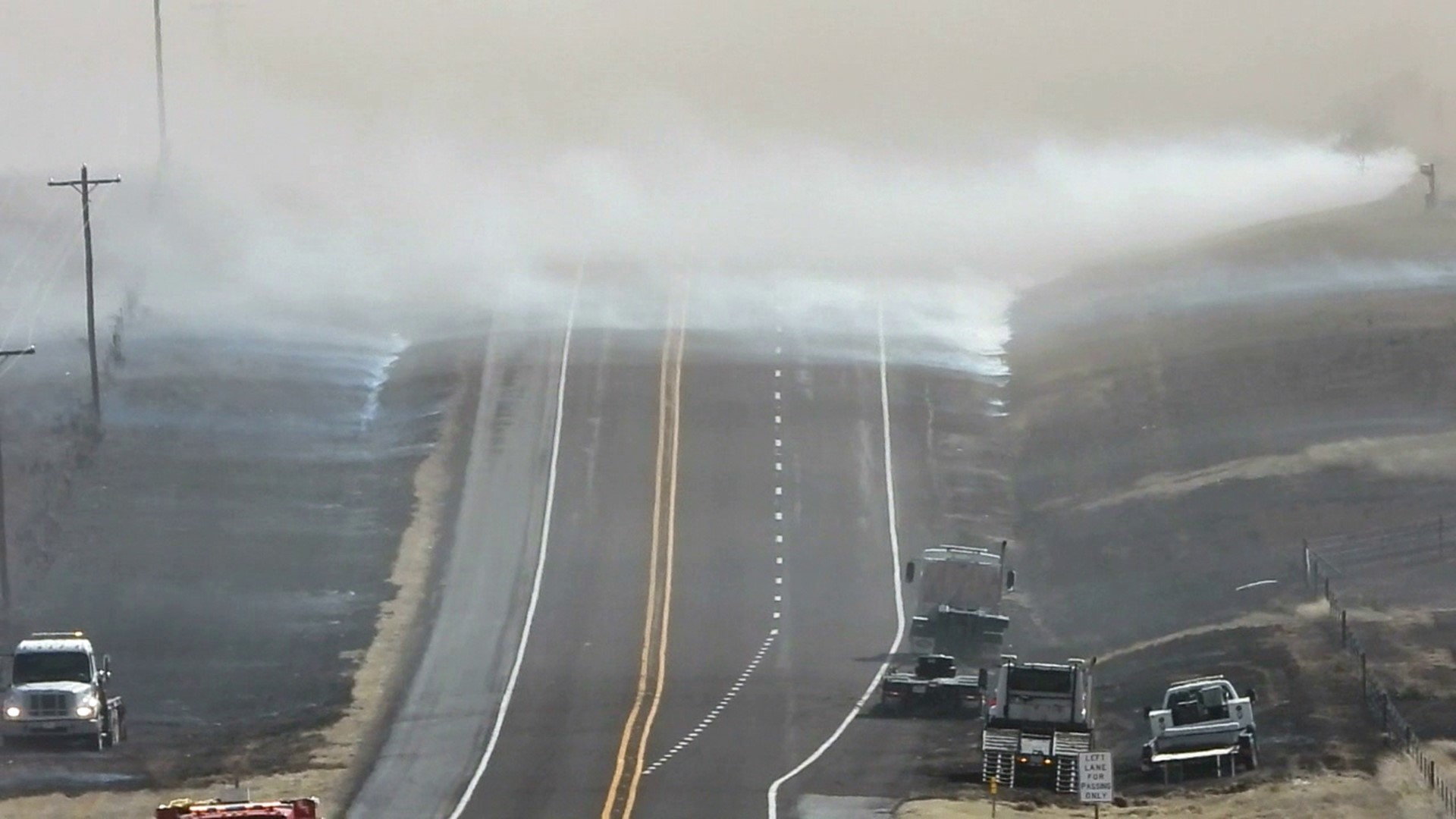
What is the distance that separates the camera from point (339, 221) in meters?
151

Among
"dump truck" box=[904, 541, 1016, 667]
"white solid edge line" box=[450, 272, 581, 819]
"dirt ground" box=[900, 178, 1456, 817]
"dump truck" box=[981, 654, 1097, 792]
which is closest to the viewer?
"dump truck" box=[981, 654, 1097, 792]

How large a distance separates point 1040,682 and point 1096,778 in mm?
13825

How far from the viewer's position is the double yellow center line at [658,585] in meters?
65.5

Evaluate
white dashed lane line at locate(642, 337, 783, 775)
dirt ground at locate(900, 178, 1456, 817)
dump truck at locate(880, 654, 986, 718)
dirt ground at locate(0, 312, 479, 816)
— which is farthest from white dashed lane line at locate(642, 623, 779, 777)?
dirt ground at locate(0, 312, 479, 816)

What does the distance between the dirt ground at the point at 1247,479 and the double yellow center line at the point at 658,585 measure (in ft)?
19.4

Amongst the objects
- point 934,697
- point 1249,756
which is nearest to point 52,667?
point 934,697

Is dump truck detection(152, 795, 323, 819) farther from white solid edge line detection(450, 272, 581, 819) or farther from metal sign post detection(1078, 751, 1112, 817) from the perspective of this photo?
white solid edge line detection(450, 272, 581, 819)

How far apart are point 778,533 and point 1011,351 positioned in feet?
81.1

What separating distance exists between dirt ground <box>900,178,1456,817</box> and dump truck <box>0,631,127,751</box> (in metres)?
17.7

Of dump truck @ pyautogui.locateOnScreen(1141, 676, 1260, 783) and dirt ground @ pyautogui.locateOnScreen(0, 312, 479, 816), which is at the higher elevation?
dirt ground @ pyautogui.locateOnScreen(0, 312, 479, 816)

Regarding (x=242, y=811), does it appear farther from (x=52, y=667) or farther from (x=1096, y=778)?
(x=52, y=667)

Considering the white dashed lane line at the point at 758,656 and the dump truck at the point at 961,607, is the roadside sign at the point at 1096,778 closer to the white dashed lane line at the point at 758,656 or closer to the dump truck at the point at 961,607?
the white dashed lane line at the point at 758,656

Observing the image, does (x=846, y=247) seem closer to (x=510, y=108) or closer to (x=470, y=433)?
(x=470, y=433)

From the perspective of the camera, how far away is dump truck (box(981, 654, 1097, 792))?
64250 millimetres
